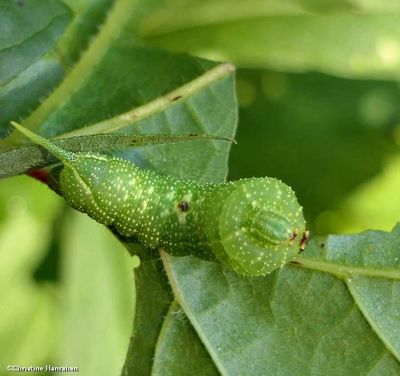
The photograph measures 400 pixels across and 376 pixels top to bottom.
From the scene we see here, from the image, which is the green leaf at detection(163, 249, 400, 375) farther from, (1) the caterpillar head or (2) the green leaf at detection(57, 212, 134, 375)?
(2) the green leaf at detection(57, 212, 134, 375)

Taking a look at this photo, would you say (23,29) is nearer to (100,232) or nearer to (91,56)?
(91,56)

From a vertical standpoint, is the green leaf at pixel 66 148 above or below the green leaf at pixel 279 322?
above

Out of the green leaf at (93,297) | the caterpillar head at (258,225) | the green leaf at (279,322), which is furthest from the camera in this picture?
the green leaf at (93,297)

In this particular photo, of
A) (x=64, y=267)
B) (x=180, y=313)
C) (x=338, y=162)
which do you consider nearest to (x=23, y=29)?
(x=180, y=313)

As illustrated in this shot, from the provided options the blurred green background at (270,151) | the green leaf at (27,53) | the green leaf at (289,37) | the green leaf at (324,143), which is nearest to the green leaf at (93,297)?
the blurred green background at (270,151)

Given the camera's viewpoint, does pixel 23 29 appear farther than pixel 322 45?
No

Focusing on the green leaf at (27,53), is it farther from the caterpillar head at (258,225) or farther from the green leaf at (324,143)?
the green leaf at (324,143)

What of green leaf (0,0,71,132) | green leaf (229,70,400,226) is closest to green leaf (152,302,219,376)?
green leaf (0,0,71,132)

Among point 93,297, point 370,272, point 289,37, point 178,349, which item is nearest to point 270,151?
point 289,37
